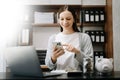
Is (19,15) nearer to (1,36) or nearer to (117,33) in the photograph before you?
(1,36)

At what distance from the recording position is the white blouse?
2175 mm

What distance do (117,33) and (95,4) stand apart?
64 centimetres

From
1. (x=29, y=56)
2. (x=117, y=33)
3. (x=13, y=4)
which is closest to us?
(x=29, y=56)

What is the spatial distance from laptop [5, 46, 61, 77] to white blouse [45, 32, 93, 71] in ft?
2.08

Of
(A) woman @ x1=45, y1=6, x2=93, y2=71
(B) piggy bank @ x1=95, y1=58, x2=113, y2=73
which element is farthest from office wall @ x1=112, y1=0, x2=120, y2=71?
(B) piggy bank @ x1=95, y1=58, x2=113, y2=73

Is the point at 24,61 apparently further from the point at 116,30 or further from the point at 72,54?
the point at 116,30

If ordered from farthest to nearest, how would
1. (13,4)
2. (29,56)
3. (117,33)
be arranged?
1. (13,4)
2. (117,33)
3. (29,56)

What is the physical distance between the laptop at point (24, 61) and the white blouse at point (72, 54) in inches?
25.0

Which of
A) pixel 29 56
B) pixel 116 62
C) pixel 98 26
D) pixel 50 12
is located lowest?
pixel 116 62

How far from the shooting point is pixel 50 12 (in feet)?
13.9

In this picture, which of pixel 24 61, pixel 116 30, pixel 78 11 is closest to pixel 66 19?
pixel 24 61

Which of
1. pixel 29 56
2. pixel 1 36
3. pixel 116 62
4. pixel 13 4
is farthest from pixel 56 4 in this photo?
pixel 29 56

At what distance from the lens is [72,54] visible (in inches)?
88.1

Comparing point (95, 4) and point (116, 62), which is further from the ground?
point (95, 4)
